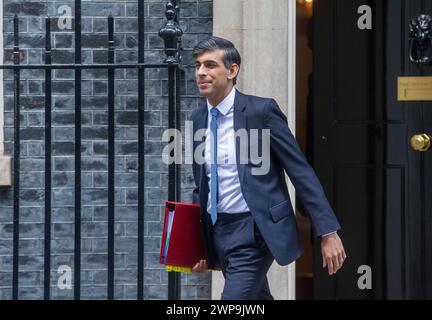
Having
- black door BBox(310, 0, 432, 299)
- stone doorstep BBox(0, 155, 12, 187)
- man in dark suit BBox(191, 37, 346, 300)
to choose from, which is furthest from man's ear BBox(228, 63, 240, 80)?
stone doorstep BBox(0, 155, 12, 187)

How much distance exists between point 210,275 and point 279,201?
2.13m

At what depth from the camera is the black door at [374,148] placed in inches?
286

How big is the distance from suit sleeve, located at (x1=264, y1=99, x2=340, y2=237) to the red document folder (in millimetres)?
525

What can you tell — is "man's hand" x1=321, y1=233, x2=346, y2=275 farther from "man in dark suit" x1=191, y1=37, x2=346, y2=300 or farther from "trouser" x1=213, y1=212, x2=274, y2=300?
"trouser" x1=213, y1=212, x2=274, y2=300

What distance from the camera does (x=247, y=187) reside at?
5.25 m

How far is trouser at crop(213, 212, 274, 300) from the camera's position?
519cm

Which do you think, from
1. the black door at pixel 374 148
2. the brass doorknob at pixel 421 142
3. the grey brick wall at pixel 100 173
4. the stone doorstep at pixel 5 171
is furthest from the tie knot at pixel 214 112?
the stone doorstep at pixel 5 171

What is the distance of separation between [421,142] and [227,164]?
2230 mm

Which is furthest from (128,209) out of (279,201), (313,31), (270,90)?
(279,201)

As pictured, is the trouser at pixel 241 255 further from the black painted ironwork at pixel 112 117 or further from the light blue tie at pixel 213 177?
the black painted ironwork at pixel 112 117

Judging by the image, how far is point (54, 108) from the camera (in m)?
7.35

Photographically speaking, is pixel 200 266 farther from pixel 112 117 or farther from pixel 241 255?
pixel 112 117

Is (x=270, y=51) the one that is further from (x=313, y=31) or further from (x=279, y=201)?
(x=279, y=201)

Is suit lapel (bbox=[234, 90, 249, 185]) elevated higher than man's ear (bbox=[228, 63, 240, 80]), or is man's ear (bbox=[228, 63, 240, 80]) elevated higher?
man's ear (bbox=[228, 63, 240, 80])
